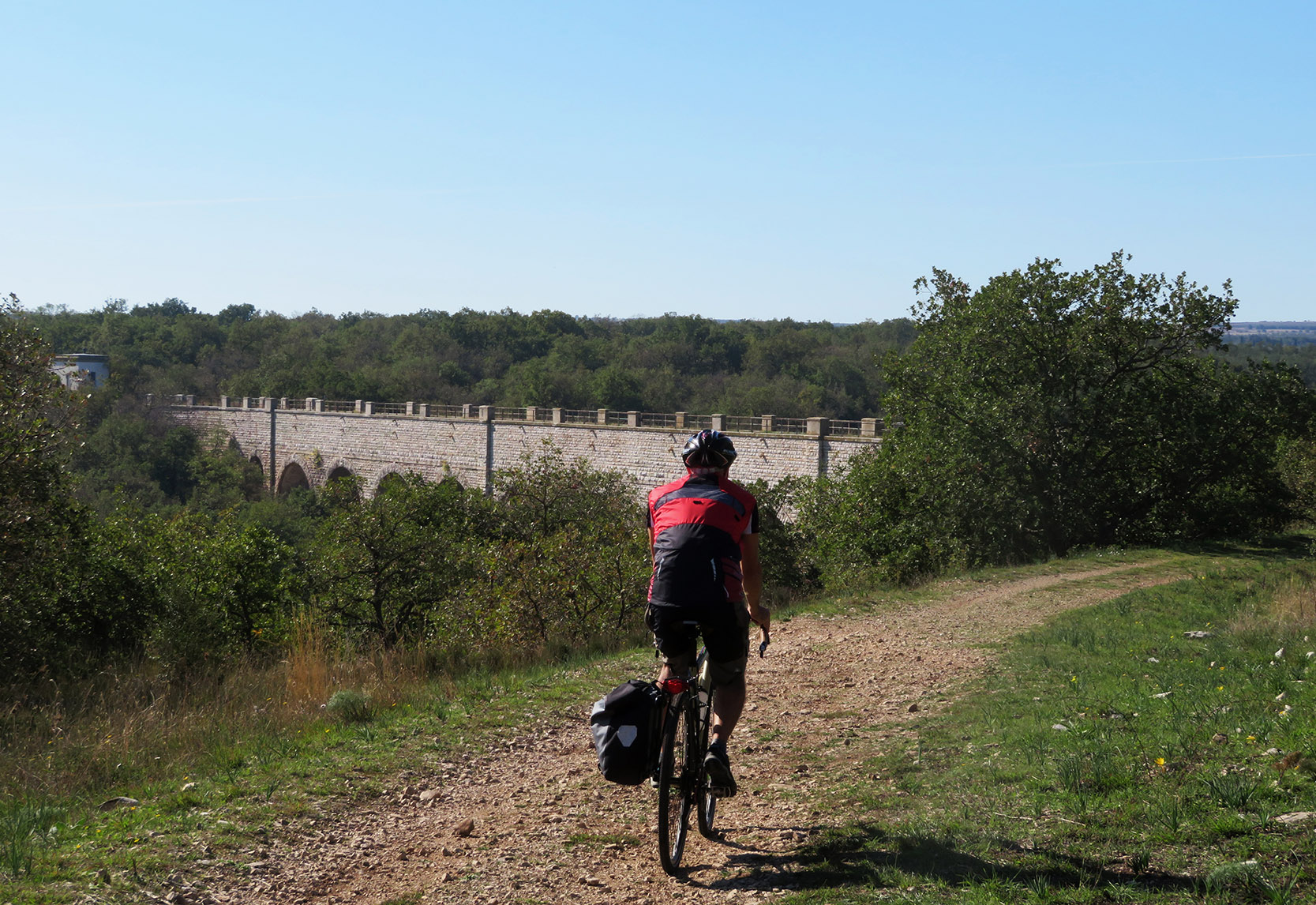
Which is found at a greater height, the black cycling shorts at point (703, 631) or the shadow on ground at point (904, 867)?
the black cycling shorts at point (703, 631)

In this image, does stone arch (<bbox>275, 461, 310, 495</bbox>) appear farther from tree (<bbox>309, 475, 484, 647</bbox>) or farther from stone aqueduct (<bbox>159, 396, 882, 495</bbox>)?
tree (<bbox>309, 475, 484, 647</bbox>)

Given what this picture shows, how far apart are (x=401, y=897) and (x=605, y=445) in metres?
32.5

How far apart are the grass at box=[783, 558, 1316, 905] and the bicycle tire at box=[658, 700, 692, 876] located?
0.44m

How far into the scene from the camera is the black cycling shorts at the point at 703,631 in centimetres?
341

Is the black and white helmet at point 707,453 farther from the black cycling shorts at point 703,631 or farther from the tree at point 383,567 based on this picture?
the tree at point 383,567

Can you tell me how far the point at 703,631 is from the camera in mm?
3498

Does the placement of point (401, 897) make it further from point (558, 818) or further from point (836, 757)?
point (836, 757)

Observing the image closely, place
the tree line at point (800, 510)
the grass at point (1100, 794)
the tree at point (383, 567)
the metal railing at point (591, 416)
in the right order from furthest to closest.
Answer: the metal railing at point (591, 416), the tree at point (383, 567), the tree line at point (800, 510), the grass at point (1100, 794)

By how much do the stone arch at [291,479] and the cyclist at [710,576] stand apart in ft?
167

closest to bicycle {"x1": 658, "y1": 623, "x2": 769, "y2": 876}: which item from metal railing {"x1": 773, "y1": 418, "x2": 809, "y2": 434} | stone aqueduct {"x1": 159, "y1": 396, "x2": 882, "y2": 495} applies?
stone aqueduct {"x1": 159, "y1": 396, "x2": 882, "y2": 495}

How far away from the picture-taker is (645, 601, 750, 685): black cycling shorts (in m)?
3.41

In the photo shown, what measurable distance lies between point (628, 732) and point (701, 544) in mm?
655

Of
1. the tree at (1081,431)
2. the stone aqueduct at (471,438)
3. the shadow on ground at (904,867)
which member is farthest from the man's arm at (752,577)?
the stone aqueduct at (471,438)

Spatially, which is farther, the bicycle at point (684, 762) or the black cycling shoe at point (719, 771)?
the black cycling shoe at point (719, 771)
